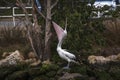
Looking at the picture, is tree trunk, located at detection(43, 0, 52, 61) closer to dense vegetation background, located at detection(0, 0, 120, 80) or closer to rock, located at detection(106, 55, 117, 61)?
dense vegetation background, located at detection(0, 0, 120, 80)

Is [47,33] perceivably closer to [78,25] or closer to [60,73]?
[78,25]

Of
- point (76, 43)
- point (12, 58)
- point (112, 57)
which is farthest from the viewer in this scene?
point (12, 58)

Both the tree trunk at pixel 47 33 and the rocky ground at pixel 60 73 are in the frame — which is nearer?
the rocky ground at pixel 60 73

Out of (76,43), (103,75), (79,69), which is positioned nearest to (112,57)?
(76,43)

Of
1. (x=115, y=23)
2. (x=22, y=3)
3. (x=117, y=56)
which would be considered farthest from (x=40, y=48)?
(x=115, y=23)

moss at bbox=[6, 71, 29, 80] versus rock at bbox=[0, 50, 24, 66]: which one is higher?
moss at bbox=[6, 71, 29, 80]

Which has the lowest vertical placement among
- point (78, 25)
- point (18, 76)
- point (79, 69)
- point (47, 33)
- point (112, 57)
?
point (112, 57)

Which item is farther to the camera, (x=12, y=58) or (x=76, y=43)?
(x=12, y=58)

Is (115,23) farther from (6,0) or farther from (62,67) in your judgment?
(62,67)

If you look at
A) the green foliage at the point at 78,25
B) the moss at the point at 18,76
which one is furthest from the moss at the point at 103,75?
the green foliage at the point at 78,25

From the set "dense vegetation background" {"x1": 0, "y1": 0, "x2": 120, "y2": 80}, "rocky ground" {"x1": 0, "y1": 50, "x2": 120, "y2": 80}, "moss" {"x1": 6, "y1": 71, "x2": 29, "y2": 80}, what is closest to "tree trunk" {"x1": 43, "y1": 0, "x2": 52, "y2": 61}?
"dense vegetation background" {"x1": 0, "y1": 0, "x2": 120, "y2": 80}

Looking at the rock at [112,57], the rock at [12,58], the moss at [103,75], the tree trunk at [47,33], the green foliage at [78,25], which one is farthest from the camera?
the rock at [12,58]

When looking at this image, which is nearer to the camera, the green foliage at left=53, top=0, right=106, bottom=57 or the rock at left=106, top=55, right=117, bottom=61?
the green foliage at left=53, top=0, right=106, bottom=57

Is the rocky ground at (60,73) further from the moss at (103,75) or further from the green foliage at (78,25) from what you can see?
the green foliage at (78,25)
